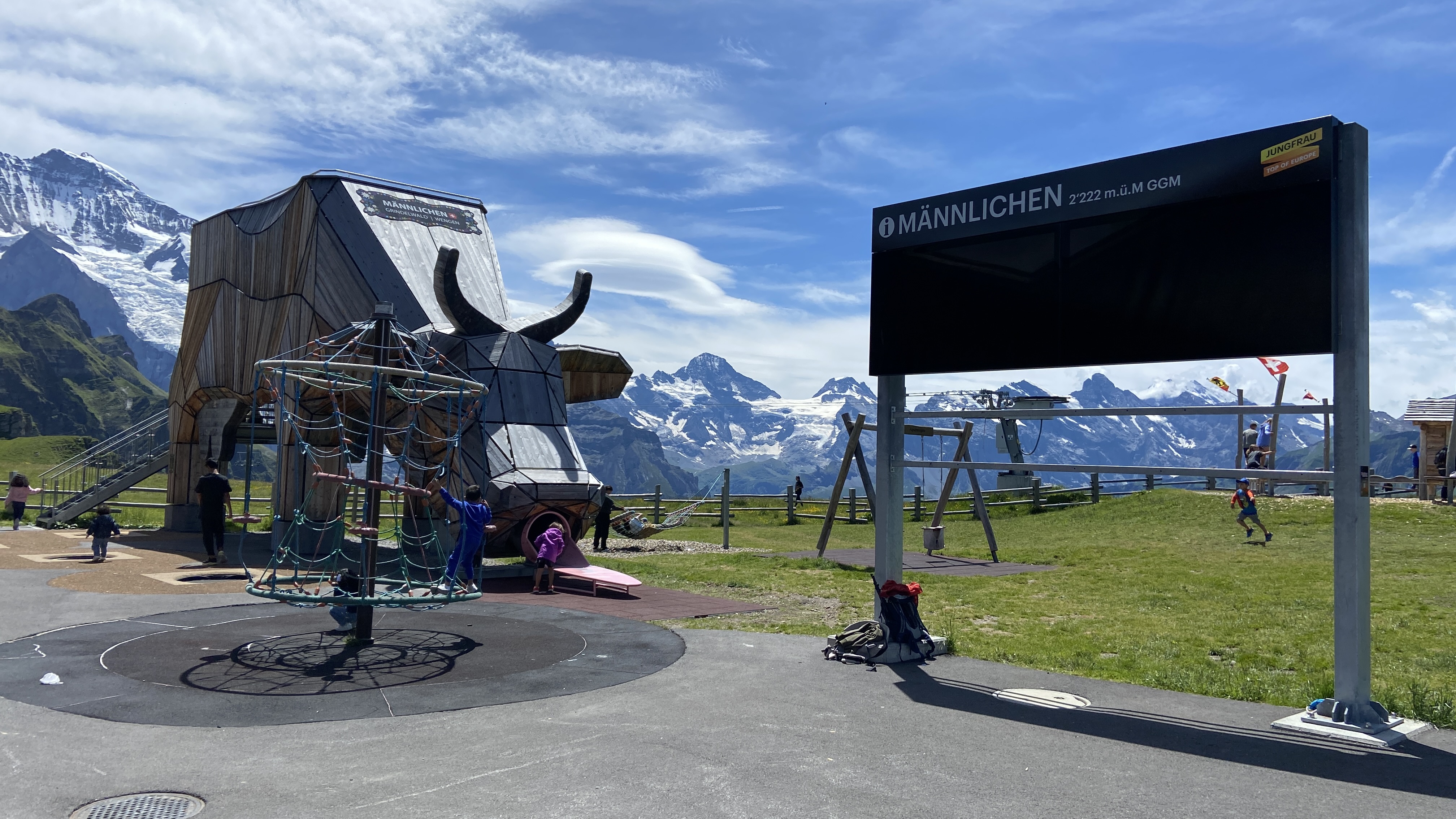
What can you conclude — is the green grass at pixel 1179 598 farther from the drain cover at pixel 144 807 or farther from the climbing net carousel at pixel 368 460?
the drain cover at pixel 144 807

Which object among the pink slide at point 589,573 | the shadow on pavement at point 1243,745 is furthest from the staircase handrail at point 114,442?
the shadow on pavement at point 1243,745

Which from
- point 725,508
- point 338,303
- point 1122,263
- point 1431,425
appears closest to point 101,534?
point 338,303

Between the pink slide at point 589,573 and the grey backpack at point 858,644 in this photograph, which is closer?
the grey backpack at point 858,644

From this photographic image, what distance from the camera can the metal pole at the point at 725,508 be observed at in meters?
26.1

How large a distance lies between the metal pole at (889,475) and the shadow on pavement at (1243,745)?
2.18 meters

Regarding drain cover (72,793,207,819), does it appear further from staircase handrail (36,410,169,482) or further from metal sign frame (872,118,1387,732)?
staircase handrail (36,410,169,482)

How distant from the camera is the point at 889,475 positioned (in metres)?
11.4

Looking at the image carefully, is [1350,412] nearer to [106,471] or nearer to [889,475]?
[889,475]

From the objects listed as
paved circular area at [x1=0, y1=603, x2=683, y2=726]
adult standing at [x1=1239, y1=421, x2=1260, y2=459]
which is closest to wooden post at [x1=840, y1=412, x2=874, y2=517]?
adult standing at [x1=1239, y1=421, x2=1260, y2=459]

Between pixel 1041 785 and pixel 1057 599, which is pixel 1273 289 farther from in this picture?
pixel 1057 599

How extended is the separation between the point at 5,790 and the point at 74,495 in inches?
983

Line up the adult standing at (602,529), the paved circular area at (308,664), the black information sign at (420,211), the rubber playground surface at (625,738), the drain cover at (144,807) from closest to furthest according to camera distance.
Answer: the drain cover at (144,807), the rubber playground surface at (625,738), the paved circular area at (308,664), the black information sign at (420,211), the adult standing at (602,529)

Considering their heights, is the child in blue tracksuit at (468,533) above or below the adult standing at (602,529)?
above

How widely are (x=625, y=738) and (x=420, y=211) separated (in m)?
19.3
